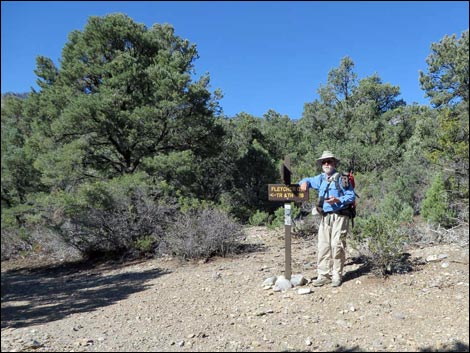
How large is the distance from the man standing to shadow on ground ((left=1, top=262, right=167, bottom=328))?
3277 millimetres

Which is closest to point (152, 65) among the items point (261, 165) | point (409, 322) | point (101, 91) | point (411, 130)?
point (101, 91)

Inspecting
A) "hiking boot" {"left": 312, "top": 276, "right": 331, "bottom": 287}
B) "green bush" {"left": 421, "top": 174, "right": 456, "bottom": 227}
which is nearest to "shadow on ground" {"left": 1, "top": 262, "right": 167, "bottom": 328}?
"hiking boot" {"left": 312, "top": 276, "right": 331, "bottom": 287}

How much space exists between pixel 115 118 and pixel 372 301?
1051 centimetres

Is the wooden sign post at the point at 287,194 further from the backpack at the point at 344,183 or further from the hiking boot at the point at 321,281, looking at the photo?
the backpack at the point at 344,183

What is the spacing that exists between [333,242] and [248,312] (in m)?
1.59

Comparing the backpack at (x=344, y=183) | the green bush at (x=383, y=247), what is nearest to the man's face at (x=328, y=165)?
the backpack at (x=344, y=183)

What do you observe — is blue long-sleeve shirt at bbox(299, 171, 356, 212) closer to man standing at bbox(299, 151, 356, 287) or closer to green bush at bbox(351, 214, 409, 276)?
man standing at bbox(299, 151, 356, 287)

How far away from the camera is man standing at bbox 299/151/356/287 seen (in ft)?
17.8

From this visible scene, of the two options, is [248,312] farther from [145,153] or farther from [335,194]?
[145,153]

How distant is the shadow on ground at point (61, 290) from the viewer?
4.82 metres

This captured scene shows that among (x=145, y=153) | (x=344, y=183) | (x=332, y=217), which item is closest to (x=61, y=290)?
(x=332, y=217)

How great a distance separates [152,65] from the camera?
13.9 m

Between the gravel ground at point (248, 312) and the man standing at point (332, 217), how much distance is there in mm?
277

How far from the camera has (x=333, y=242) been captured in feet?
17.9
